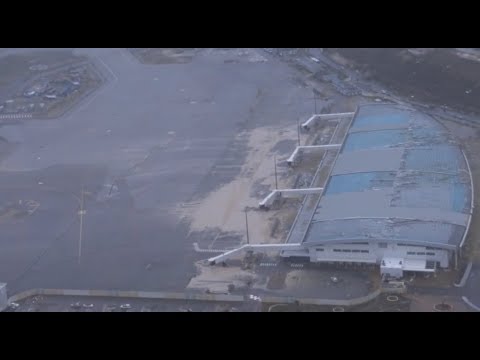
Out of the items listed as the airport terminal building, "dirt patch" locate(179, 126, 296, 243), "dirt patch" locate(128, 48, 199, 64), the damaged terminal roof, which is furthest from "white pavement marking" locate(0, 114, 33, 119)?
the airport terminal building

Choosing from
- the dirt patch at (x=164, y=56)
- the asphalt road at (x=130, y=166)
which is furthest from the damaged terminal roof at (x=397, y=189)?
the dirt patch at (x=164, y=56)

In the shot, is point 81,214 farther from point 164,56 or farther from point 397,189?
point 164,56

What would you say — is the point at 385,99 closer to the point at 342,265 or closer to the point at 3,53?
the point at 342,265

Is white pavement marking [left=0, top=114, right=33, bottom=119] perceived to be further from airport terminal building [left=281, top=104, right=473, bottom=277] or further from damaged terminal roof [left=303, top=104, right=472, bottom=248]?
airport terminal building [left=281, top=104, right=473, bottom=277]

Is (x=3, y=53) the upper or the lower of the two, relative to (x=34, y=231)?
lower

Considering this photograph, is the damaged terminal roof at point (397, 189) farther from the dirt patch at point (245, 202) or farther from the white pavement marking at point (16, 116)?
the white pavement marking at point (16, 116)

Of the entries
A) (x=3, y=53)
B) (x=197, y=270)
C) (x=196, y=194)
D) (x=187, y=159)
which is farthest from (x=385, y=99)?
(x=3, y=53)
